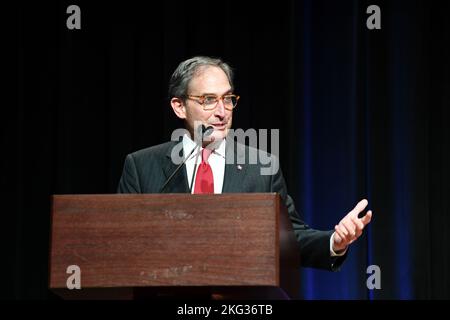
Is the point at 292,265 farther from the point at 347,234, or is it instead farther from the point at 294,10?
the point at 294,10

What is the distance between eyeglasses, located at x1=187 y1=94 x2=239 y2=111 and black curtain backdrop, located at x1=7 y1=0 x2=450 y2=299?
52.8 inches

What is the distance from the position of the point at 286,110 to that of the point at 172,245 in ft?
7.40

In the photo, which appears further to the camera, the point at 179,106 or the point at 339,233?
the point at 179,106

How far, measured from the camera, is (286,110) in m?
4.14

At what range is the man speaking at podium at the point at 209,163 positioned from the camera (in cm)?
249

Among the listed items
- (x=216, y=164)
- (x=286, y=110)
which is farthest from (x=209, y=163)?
(x=286, y=110)

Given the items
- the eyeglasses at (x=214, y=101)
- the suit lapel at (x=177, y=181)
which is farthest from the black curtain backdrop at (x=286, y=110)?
the suit lapel at (x=177, y=181)

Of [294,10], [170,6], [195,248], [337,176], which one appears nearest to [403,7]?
[294,10]

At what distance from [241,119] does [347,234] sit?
1876 mm

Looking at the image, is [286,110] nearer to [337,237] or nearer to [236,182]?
[236,182]

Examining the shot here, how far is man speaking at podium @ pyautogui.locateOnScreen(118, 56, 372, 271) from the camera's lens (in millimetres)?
2492

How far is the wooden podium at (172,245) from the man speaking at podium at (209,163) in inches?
16.9

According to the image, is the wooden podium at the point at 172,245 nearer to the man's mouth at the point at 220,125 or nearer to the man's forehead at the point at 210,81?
the man's mouth at the point at 220,125

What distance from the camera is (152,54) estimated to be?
14.0 feet
